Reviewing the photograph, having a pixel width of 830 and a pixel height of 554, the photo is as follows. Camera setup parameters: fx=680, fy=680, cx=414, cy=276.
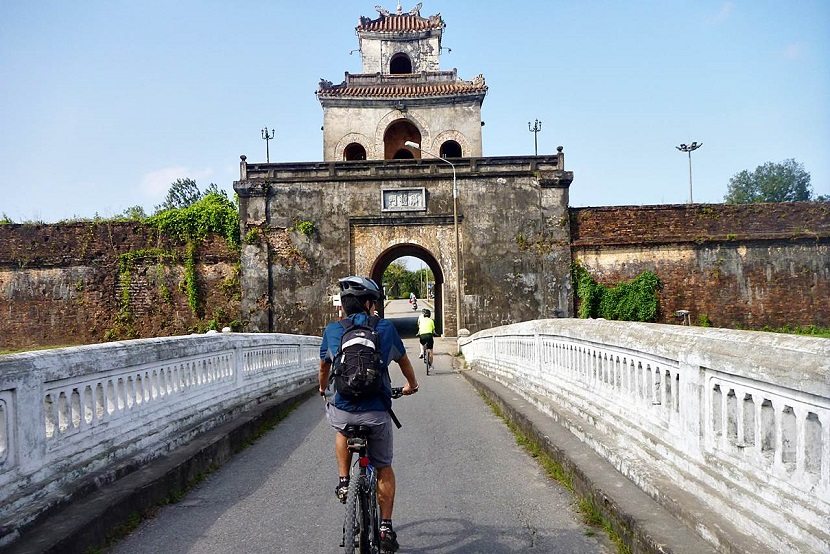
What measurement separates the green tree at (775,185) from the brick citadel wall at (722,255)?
62.0 m

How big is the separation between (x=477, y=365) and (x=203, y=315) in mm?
13754

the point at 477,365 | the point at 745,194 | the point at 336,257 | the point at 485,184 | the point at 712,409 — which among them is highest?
the point at 745,194

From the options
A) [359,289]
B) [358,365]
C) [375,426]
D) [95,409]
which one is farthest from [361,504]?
[95,409]

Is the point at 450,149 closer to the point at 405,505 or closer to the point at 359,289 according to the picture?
the point at 405,505

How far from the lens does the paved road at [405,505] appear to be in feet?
14.0

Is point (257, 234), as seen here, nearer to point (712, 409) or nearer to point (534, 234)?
point (534, 234)

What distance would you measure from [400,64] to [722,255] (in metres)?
17.1

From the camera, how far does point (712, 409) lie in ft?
11.8

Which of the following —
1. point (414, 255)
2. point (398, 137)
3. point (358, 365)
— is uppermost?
point (398, 137)

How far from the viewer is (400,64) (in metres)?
32.9

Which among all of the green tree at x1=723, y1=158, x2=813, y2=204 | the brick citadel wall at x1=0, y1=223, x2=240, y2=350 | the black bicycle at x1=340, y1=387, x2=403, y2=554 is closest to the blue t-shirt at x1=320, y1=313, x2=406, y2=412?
the black bicycle at x1=340, y1=387, x2=403, y2=554

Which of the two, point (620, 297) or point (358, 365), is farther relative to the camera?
point (620, 297)

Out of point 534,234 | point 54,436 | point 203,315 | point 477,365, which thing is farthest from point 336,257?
point 54,436

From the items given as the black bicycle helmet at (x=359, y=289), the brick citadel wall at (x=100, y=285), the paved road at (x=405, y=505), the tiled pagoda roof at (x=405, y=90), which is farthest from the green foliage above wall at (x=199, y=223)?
the black bicycle helmet at (x=359, y=289)
